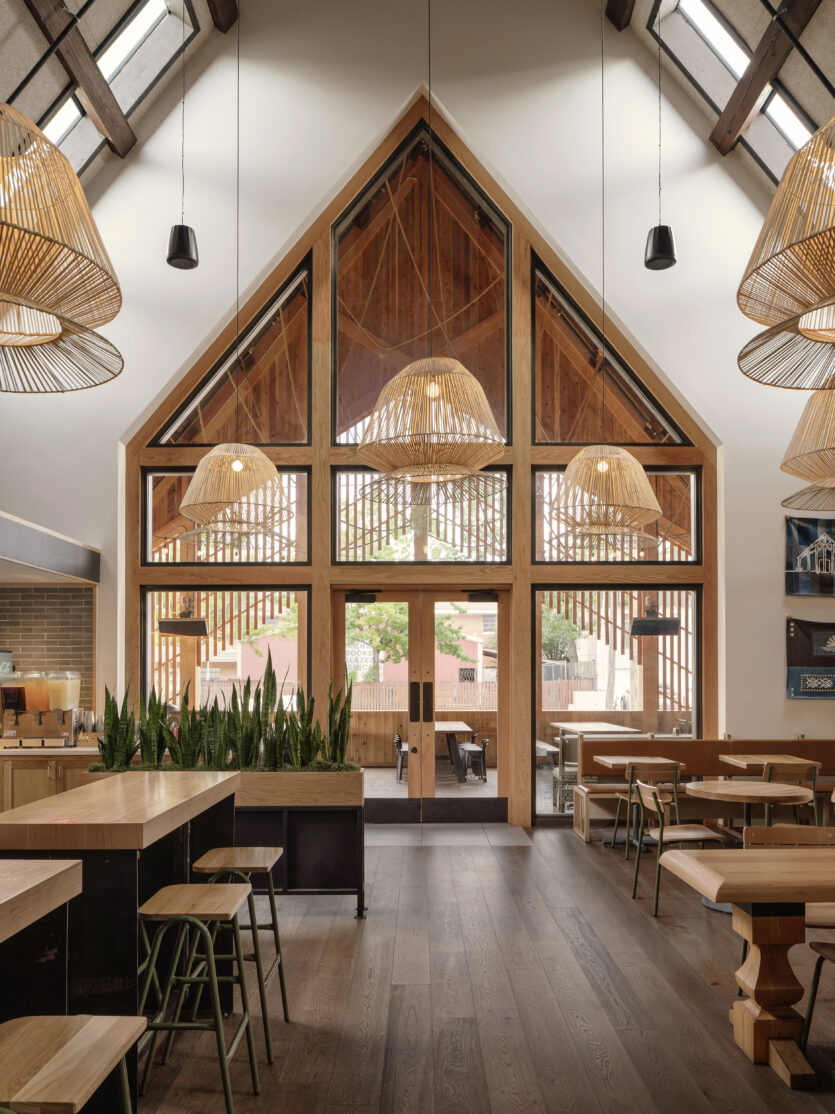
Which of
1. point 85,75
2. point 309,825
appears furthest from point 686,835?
point 85,75

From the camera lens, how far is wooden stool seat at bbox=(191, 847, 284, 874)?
150 inches

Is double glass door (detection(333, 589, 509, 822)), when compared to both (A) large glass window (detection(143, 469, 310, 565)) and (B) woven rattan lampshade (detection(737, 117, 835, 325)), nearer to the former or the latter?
(A) large glass window (detection(143, 469, 310, 565))

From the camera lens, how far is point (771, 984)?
3781 millimetres

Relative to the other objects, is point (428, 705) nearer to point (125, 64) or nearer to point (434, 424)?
point (434, 424)

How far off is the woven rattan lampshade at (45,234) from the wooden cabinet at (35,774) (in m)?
5.50

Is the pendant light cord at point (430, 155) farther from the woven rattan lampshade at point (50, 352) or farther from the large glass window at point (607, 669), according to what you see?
the woven rattan lampshade at point (50, 352)

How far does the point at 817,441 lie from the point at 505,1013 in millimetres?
3749

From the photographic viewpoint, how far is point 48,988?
2.48 metres

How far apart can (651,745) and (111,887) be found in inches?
251

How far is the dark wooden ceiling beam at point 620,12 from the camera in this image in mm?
8500

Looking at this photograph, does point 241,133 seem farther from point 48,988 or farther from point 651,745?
point 48,988

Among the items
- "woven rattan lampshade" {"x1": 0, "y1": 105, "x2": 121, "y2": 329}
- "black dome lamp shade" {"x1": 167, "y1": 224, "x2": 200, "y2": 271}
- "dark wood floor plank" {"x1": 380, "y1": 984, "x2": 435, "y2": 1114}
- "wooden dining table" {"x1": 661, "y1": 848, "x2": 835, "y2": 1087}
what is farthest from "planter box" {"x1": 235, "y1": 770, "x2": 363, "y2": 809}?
"black dome lamp shade" {"x1": 167, "y1": 224, "x2": 200, "y2": 271}

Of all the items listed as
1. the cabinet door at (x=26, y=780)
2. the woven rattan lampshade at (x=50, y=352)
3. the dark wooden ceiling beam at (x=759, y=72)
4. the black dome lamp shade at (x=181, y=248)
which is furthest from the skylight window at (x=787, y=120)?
the cabinet door at (x=26, y=780)

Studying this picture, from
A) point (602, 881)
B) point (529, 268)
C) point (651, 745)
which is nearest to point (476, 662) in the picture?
point (651, 745)
